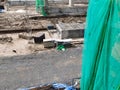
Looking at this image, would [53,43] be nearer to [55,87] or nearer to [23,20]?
[55,87]

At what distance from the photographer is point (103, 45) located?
5.12 metres

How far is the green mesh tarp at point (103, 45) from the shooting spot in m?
4.82

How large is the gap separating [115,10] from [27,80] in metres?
4.68

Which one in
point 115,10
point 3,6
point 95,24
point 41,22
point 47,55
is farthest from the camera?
point 3,6

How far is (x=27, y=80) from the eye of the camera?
8.43m

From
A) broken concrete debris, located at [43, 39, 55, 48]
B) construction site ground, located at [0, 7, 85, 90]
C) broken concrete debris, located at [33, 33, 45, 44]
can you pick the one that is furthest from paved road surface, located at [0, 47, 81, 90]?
broken concrete debris, located at [33, 33, 45, 44]

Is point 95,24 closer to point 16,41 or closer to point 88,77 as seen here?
point 88,77

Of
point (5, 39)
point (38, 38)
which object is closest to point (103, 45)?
point (38, 38)

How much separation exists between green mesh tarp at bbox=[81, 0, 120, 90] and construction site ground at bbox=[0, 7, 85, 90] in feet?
10.1

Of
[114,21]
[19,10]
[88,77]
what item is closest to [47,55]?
[88,77]

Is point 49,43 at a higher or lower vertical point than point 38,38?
lower

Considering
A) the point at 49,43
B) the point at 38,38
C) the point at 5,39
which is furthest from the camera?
the point at 5,39

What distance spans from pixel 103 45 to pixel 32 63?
5.18 meters

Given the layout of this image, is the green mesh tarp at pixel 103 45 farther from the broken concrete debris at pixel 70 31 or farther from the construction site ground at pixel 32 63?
the broken concrete debris at pixel 70 31
